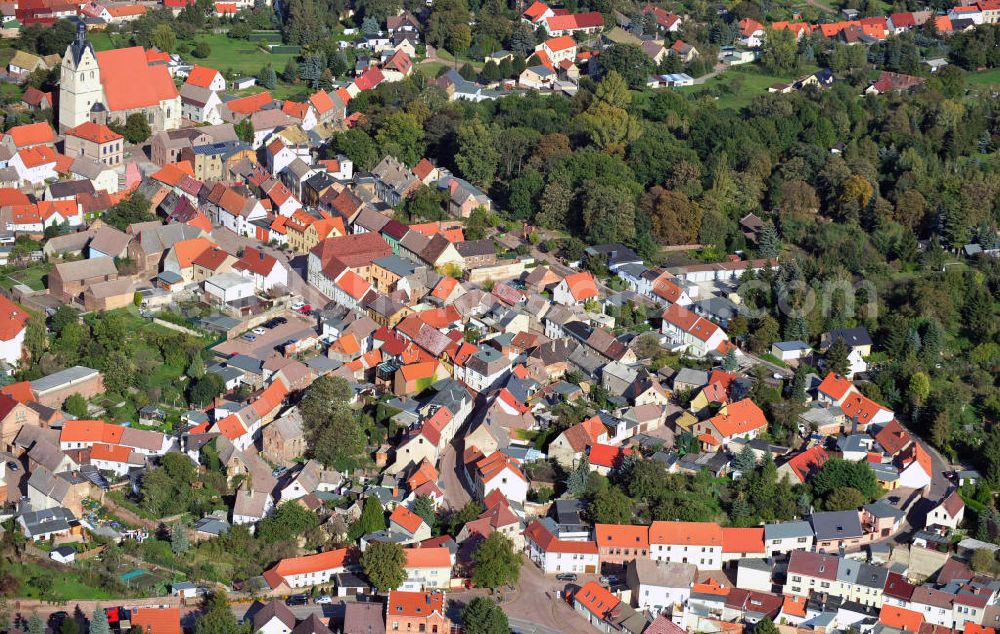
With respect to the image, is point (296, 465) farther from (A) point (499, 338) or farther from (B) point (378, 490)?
(A) point (499, 338)

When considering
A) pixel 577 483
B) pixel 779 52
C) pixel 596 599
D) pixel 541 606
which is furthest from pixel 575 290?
pixel 779 52

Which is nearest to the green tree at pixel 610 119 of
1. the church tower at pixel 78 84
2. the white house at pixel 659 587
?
the church tower at pixel 78 84

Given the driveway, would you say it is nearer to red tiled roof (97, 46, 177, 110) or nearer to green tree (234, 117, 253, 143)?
green tree (234, 117, 253, 143)

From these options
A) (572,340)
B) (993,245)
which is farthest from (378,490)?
(993,245)

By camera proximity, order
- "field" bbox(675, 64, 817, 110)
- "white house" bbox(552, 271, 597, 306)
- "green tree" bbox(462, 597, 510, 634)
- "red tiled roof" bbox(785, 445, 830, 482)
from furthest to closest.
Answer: "field" bbox(675, 64, 817, 110)
"white house" bbox(552, 271, 597, 306)
"red tiled roof" bbox(785, 445, 830, 482)
"green tree" bbox(462, 597, 510, 634)

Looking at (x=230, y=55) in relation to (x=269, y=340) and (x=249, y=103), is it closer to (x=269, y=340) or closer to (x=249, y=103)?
(x=249, y=103)

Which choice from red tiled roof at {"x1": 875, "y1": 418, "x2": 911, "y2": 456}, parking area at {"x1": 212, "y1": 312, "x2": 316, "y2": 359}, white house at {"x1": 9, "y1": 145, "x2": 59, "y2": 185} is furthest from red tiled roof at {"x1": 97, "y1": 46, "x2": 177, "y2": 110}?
red tiled roof at {"x1": 875, "y1": 418, "x2": 911, "y2": 456}

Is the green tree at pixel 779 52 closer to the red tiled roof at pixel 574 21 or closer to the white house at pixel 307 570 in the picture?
the red tiled roof at pixel 574 21
